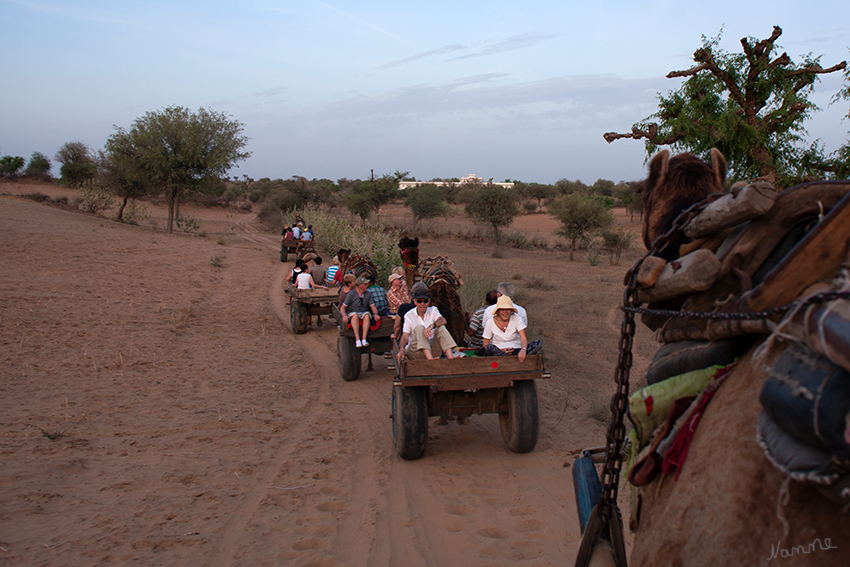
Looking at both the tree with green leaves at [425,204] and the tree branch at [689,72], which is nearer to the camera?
the tree branch at [689,72]

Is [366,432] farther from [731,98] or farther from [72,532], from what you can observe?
[731,98]

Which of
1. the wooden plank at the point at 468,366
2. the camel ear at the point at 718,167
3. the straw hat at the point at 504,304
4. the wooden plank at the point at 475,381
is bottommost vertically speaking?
the wooden plank at the point at 475,381

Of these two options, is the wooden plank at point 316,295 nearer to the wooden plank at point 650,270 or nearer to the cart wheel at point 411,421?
the cart wheel at point 411,421

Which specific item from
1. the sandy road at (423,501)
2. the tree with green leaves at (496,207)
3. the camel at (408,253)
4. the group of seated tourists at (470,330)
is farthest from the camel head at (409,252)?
the tree with green leaves at (496,207)

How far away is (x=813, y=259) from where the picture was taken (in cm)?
146

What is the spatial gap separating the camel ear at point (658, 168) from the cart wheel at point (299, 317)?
9.82 m

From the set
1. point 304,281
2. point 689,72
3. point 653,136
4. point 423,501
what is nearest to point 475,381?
point 423,501

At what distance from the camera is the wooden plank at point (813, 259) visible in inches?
55.2

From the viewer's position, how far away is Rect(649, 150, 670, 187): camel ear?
2496 mm

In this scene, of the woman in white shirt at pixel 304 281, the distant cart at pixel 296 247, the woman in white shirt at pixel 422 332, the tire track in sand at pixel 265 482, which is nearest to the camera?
the tire track in sand at pixel 265 482

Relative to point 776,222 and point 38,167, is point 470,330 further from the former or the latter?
point 38,167

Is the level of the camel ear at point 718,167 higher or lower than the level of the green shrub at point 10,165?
lower

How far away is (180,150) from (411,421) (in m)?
28.7

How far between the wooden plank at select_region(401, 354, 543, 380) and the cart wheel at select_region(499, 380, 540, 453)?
249 mm
